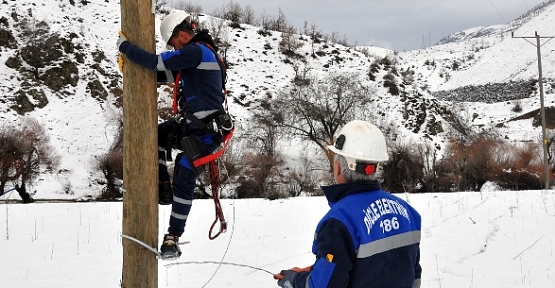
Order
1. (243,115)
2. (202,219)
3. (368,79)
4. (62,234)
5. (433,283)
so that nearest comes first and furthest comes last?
(433,283), (62,234), (202,219), (243,115), (368,79)

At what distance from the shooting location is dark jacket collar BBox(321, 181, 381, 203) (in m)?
2.74

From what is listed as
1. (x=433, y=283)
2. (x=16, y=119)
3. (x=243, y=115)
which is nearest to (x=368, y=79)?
(x=243, y=115)

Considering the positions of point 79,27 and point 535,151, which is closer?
point 535,151

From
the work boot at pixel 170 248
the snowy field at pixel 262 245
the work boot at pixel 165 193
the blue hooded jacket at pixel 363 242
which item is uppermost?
the work boot at pixel 165 193

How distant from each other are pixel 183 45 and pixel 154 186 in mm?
1277

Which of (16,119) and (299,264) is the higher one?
(16,119)

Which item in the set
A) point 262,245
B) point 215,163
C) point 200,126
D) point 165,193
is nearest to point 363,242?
point 200,126

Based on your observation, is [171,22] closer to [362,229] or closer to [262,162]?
[362,229]

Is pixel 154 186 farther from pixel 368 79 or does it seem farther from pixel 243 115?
pixel 368 79

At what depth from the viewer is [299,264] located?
22.4 ft

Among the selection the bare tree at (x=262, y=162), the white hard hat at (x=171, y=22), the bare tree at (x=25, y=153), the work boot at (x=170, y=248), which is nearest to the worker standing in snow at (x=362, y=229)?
the work boot at (x=170, y=248)

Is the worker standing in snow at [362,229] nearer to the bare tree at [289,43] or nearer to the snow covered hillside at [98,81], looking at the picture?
the snow covered hillside at [98,81]

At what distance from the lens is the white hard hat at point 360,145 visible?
2.84 m

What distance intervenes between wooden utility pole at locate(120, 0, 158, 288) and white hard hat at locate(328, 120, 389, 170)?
5.28 ft
